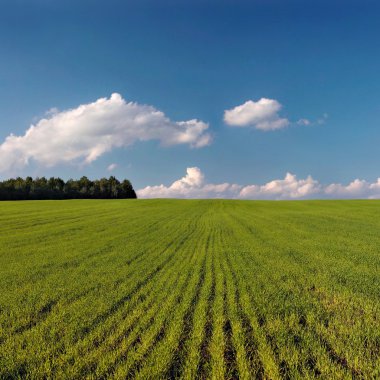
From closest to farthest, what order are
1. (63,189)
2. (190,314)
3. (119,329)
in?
(119,329) < (190,314) < (63,189)

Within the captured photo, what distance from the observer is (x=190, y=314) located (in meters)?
7.41

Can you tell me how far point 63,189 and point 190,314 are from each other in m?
129

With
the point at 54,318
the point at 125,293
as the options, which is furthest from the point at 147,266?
the point at 54,318

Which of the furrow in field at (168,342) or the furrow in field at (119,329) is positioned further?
the furrow in field at (119,329)

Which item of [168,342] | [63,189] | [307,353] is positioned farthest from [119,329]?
[63,189]

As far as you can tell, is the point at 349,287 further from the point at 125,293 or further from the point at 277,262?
the point at 125,293

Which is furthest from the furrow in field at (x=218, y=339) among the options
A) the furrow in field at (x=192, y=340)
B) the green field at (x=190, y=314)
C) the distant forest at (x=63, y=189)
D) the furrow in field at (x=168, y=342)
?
the distant forest at (x=63, y=189)

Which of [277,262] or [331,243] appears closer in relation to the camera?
[277,262]

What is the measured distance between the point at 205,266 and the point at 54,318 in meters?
6.60

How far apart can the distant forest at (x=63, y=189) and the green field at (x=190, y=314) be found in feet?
345

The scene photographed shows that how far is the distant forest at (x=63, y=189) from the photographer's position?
350 ft

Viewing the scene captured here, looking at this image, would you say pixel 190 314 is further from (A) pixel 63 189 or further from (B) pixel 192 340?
(A) pixel 63 189

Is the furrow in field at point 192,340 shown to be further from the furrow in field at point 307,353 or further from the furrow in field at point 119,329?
the furrow in field at point 307,353

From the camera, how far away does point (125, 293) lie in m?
9.10
